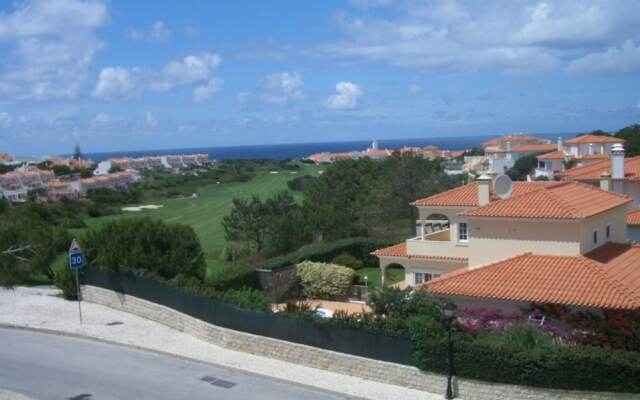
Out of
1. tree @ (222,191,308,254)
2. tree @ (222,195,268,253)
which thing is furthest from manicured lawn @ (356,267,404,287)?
tree @ (222,195,268,253)

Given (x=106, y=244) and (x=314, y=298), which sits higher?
(x=106, y=244)

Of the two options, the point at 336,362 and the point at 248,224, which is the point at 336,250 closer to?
the point at 248,224

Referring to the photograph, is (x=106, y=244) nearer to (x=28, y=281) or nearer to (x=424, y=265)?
(x=28, y=281)

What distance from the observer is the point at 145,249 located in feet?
89.6

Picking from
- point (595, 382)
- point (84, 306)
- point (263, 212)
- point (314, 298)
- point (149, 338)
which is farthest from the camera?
point (263, 212)

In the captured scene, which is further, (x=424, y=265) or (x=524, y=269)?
(x=424, y=265)

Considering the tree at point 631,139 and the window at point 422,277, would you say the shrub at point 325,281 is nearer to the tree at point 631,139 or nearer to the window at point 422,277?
the window at point 422,277

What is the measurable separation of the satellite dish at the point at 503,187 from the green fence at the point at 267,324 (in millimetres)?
12778

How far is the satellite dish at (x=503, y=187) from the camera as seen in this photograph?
93.2 feet

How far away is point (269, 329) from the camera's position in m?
20.2

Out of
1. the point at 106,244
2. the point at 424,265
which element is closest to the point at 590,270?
the point at 424,265

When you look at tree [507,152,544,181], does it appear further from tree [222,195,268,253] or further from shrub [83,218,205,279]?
shrub [83,218,205,279]

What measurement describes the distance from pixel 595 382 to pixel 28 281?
1216 inches

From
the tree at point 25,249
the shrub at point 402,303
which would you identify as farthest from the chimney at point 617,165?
the tree at point 25,249
